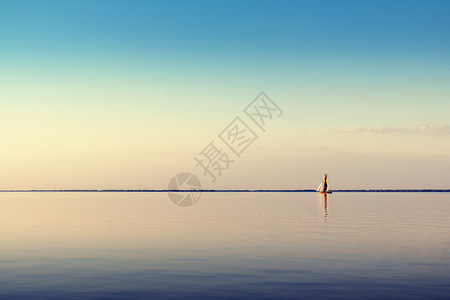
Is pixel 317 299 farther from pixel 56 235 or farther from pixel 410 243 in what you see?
pixel 56 235

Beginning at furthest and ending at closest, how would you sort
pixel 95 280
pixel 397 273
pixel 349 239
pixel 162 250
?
pixel 349 239, pixel 162 250, pixel 397 273, pixel 95 280

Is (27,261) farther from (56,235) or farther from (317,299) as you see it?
(317,299)

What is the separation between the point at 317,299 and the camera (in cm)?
2295

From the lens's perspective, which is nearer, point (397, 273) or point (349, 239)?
point (397, 273)

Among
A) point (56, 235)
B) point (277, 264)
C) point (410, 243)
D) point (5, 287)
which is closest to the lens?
point (5, 287)

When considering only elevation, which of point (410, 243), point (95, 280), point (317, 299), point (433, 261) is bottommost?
point (317, 299)

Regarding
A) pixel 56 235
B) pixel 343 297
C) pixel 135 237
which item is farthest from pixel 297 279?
pixel 56 235

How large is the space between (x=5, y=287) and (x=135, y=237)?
2365cm

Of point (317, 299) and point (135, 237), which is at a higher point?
point (135, 237)

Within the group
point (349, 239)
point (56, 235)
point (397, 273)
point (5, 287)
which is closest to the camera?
point (5, 287)

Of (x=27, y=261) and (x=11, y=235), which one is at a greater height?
(x=11, y=235)

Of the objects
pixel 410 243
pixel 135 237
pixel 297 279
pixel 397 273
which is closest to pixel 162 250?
pixel 135 237

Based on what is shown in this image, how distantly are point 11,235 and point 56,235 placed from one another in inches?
184

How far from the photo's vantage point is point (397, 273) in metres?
29.4
